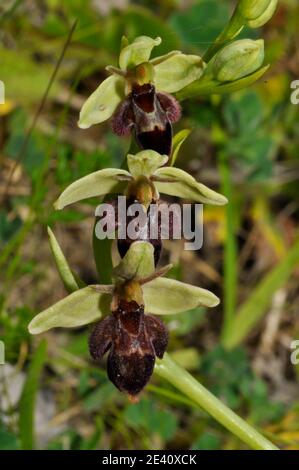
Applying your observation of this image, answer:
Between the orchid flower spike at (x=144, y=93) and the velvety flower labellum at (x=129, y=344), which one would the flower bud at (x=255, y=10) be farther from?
the velvety flower labellum at (x=129, y=344)

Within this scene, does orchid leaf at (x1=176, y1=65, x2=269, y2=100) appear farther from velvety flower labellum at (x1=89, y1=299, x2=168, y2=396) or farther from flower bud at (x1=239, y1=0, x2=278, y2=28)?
velvety flower labellum at (x1=89, y1=299, x2=168, y2=396)

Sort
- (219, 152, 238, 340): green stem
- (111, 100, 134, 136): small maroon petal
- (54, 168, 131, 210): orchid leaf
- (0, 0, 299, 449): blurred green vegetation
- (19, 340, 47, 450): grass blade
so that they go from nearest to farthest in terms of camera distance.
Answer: (54, 168, 131, 210): orchid leaf
(111, 100, 134, 136): small maroon petal
(19, 340, 47, 450): grass blade
(0, 0, 299, 449): blurred green vegetation
(219, 152, 238, 340): green stem

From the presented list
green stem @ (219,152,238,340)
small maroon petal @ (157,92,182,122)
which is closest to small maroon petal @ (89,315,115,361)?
small maroon petal @ (157,92,182,122)

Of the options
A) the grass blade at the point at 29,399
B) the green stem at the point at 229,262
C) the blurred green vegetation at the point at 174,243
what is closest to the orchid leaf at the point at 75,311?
the grass blade at the point at 29,399

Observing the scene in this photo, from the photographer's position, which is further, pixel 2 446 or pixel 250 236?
pixel 250 236

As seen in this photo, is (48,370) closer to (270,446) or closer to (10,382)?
(10,382)
